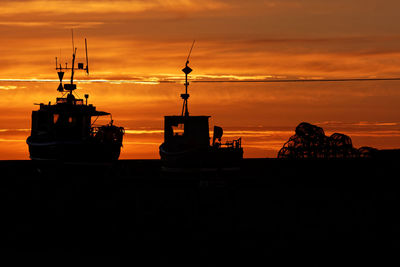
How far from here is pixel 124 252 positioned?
34156 millimetres

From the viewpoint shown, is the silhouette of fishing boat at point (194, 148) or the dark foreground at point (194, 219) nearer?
the dark foreground at point (194, 219)

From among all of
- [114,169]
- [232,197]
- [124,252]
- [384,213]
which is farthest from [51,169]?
[124,252]

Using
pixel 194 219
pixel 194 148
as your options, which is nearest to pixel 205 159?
pixel 194 148

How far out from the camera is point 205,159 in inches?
2963

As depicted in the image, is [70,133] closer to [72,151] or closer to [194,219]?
[72,151]

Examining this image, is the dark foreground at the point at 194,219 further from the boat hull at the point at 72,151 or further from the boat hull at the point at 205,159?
the boat hull at the point at 205,159

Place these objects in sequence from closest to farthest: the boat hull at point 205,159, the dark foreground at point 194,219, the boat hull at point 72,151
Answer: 1. the dark foreground at point 194,219
2. the boat hull at point 205,159
3. the boat hull at point 72,151

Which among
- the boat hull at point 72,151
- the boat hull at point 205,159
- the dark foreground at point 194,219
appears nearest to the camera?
the dark foreground at point 194,219

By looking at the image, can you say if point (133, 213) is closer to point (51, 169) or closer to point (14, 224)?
point (14, 224)

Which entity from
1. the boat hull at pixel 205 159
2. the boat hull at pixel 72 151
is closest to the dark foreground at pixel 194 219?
the boat hull at pixel 72 151

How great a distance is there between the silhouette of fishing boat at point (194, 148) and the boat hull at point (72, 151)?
5784 mm

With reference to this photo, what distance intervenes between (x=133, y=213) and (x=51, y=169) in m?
29.9

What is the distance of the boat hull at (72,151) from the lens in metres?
76.6

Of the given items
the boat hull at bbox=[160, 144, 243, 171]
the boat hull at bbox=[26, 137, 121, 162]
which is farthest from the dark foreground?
the boat hull at bbox=[160, 144, 243, 171]
